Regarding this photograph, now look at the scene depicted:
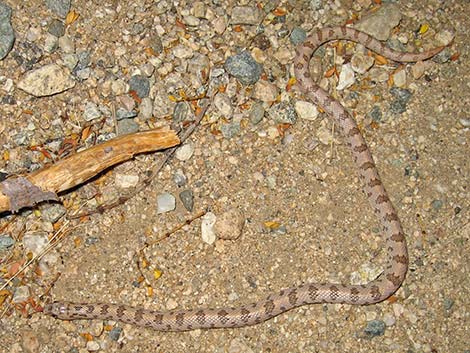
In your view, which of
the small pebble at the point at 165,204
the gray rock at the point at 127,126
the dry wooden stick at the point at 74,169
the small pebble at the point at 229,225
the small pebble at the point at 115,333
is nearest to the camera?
the dry wooden stick at the point at 74,169

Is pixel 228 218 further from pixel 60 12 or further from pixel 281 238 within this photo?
pixel 60 12

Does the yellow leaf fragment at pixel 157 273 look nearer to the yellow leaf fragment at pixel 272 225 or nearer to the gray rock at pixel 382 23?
the yellow leaf fragment at pixel 272 225


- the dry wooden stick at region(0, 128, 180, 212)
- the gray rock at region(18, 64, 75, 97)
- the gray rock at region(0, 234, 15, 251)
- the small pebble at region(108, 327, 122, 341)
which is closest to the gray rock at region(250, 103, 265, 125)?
the dry wooden stick at region(0, 128, 180, 212)

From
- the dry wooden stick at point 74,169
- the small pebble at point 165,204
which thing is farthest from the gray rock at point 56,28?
the small pebble at point 165,204

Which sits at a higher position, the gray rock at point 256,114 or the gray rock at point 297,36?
the gray rock at point 297,36

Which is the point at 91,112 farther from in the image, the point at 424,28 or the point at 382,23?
the point at 424,28

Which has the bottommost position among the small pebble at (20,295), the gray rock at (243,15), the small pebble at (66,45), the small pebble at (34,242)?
the small pebble at (20,295)

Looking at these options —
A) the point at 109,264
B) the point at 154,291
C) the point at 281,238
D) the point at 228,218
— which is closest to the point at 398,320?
the point at 281,238
